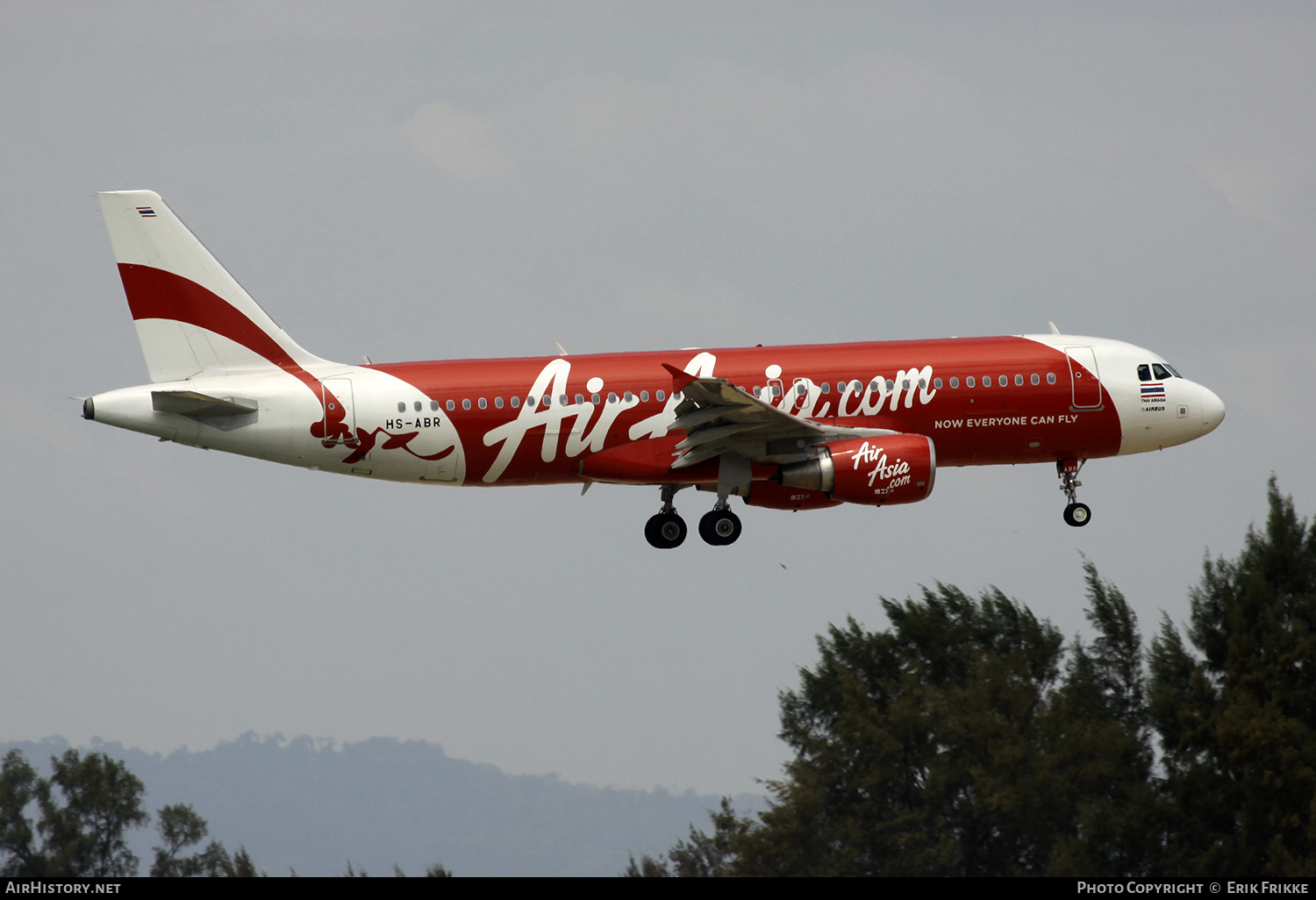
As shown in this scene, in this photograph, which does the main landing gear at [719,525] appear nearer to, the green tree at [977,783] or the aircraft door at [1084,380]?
the aircraft door at [1084,380]

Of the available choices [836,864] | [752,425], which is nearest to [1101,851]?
[836,864]

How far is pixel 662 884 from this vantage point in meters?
42.5

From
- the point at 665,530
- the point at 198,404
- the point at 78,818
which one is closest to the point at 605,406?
the point at 665,530

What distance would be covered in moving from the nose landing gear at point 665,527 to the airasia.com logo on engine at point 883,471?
275 inches

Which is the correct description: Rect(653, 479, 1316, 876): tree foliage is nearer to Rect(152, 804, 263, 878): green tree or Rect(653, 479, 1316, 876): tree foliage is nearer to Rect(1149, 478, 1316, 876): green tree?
Rect(1149, 478, 1316, 876): green tree

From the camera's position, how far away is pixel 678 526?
168ft

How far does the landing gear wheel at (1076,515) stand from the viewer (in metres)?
51.2

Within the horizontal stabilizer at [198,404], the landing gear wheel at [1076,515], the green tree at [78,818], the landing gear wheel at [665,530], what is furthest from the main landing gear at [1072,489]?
the green tree at [78,818]

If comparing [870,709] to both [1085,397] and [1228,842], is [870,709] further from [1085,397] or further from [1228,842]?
[1085,397]

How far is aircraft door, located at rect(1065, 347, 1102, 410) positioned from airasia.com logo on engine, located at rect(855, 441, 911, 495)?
655cm

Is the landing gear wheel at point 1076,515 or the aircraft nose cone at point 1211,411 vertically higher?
the aircraft nose cone at point 1211,411

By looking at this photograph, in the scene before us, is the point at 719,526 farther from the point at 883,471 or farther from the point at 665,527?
the point at 883,471

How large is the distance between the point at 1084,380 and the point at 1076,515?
14.9 feet

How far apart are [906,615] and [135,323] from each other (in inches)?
2340
